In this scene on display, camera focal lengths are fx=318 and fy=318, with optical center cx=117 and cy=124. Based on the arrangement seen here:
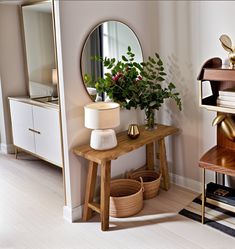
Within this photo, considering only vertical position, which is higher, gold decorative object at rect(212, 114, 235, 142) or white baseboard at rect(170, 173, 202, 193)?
gold decorative object at rect(212, 114, 235, 142)

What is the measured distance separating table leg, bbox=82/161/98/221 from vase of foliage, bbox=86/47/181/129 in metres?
0.61

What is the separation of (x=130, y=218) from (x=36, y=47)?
222 cm

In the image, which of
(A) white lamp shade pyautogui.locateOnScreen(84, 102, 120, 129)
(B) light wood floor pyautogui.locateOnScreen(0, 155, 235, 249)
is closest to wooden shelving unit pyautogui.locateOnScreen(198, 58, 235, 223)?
(B) light wood floor pyautogui.locateOnScreen(0, 155, 235, 249)

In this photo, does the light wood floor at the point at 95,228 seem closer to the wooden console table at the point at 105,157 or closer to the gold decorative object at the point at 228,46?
the wooden console table at the point at 105,157

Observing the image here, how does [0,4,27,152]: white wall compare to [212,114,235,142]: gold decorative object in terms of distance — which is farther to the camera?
[0,4,27,152]: white wall

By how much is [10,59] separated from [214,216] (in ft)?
9.66

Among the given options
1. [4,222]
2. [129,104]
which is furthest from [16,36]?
[4,222]

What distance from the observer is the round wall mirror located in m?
2.52

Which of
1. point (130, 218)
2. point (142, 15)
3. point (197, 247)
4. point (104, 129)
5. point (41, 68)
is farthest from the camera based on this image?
point (41, 68)

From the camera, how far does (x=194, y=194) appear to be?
296 centimetres

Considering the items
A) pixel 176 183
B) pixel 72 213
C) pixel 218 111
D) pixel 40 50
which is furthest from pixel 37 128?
pixel 218 111

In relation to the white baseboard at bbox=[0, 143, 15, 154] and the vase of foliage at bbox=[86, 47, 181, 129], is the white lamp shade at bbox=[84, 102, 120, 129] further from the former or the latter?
the white baseboard at bbox=[0, 143, 15, 154]

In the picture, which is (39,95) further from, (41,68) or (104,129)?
(104,129)

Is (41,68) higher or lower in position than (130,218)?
higher
